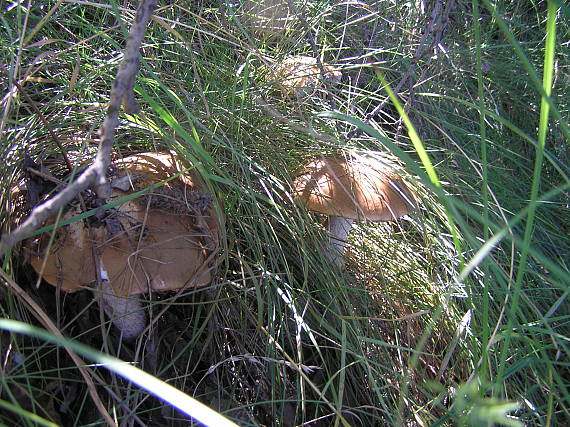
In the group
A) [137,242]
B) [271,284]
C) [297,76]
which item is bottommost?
[271,284]

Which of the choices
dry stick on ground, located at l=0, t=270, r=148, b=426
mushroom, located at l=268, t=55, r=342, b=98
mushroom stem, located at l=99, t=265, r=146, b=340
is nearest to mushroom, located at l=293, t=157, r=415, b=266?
mushroom, located at l=268, t=55, r=342, b=98

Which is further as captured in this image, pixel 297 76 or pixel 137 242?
pixel 297 76

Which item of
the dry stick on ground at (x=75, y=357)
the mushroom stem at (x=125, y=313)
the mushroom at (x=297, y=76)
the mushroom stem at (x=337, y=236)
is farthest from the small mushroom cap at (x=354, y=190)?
the dry stick on ground at (x=75, y=357)

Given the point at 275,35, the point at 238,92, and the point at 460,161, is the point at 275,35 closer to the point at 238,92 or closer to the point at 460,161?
the point at 238,92

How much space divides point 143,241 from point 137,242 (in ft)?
0.04

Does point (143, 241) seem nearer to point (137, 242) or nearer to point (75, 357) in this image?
point (137, 242)

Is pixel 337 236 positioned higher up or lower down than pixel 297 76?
lower down

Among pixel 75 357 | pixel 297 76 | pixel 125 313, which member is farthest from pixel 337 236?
pixel 75 357

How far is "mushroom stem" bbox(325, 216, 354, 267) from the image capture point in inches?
55.4

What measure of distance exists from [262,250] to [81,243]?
51 centimetres

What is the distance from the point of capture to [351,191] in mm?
1302

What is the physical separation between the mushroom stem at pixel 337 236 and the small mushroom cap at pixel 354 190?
4.7 inches

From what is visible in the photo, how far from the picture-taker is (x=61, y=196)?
0.56 metres

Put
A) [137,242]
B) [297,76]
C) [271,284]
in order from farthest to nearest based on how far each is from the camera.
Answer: [297,76] < [271,284] < [137,242]
